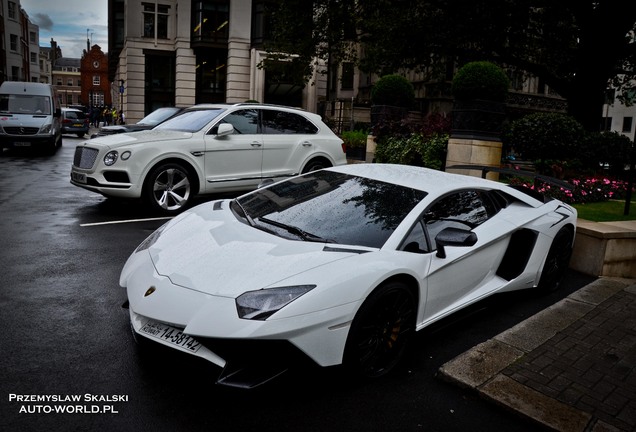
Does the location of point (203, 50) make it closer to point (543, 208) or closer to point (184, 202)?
point (184, 202)

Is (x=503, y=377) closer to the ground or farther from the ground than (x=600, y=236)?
closer to the ground

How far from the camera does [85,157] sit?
866cm

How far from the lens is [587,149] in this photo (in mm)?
11625

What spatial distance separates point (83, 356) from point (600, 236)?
18.5 feet

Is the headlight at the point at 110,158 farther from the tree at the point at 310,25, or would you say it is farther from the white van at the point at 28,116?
the white van at the point at 28,116

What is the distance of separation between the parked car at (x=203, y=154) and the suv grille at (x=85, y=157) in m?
0.02

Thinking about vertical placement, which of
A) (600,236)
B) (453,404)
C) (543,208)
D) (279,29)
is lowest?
(453,404)

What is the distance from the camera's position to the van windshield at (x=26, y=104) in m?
20.4

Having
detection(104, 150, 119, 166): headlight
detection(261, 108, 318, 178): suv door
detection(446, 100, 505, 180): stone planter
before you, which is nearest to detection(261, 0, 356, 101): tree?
detection(446, 100, 505, 180): stone planter

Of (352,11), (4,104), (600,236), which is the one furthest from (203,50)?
(600,236)

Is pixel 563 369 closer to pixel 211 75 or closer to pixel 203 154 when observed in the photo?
pixel 203 154

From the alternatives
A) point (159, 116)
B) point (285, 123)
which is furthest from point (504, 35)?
point (159, 116)

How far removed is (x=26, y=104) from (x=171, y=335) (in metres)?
20.8

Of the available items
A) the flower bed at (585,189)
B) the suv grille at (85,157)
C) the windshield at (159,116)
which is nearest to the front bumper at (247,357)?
the suv grille at (85,157)
